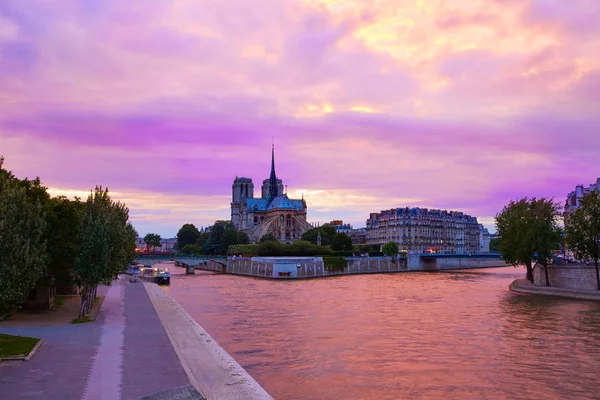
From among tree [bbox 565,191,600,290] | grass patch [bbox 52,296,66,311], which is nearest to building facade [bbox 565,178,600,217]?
tree [bbox 565,191,600,290]

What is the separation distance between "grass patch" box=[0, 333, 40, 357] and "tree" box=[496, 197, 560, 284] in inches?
2157

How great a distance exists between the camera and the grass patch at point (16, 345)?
2155 centimetres

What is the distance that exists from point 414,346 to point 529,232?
39283mm

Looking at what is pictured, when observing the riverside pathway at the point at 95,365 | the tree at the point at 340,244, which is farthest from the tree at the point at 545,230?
the tree at the point at 340,244

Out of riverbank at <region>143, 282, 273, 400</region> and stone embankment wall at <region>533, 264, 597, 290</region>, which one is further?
stone embankment wall at <region>533, 264, 597, 290</region>

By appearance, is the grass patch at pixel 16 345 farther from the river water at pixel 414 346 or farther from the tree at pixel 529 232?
the tree at pixel 529 232

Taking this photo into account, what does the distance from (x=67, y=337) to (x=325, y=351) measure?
41.3 feet

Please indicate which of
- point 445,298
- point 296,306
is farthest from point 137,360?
point 445,298

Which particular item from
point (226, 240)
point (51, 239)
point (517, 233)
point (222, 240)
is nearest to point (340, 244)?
point (226, 240)

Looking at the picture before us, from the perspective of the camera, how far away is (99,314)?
120 ft

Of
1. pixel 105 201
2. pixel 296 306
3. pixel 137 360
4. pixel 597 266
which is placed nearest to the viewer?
pixel 137 360

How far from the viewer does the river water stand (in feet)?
74.4

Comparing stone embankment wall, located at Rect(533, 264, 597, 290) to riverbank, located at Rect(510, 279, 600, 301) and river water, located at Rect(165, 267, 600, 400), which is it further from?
river water, located at Rect(165, 267, 600, 400)

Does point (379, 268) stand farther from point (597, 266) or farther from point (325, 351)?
point (325, 351)
